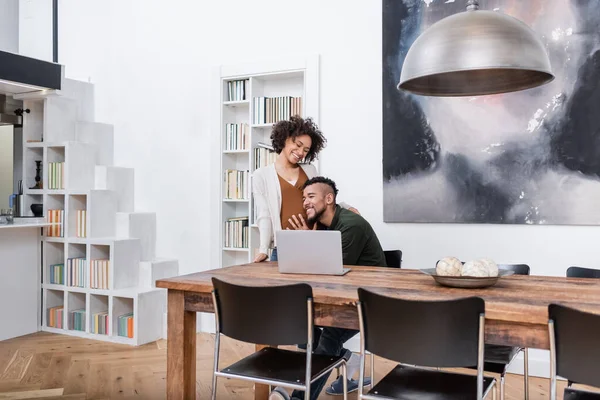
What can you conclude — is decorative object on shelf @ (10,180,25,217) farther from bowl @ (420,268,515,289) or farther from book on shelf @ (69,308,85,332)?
bowl @ (420,268,515,289)

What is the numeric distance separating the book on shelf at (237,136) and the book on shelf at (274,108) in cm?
16

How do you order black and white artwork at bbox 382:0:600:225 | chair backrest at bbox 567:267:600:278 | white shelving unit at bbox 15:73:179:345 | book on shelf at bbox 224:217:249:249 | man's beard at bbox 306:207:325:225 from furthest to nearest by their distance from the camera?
1. book on shelf at bbox 224:217:249:249
2. white shelving unit at bbox 15:73:179:345
3. black and white artwork at bbox 382:0:600:225
4. man's beard at bbox 306:207:325:225
5. chair backrest at bbox 567:267:600:278

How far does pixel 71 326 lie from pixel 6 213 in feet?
3.95

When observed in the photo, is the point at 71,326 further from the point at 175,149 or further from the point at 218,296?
the point at 218,296

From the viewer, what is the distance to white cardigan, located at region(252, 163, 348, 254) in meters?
3.82

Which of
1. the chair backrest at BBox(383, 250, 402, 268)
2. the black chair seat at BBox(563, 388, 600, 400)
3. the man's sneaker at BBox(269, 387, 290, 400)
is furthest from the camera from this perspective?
the chair backrest at BBox(383, 250, 402, 268)

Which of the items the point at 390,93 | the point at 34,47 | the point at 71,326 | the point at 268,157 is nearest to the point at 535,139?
the point at 390,93

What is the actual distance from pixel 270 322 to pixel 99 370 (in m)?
2.40

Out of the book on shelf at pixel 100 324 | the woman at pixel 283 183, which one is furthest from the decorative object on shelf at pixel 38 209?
the woman at pixel 283 183

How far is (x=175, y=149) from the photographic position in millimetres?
5637

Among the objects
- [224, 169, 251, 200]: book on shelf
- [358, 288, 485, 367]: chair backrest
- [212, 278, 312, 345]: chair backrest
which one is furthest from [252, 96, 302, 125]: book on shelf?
[358, 288, 485, 367]: chair backrest

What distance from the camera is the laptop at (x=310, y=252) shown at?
2.78 m

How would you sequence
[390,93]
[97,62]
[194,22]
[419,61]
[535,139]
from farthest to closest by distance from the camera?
1. [97,62]
2. [194,22]
3. [390,93]
4. [535,139]
5. [419,61]

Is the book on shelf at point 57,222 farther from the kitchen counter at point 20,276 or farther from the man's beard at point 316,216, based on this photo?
the man's beard at point 316,216
